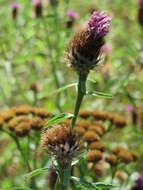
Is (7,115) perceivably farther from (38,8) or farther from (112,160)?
(38,8)

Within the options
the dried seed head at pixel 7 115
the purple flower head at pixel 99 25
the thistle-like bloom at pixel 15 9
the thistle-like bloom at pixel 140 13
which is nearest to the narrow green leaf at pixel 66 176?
the purple flower head at pixel 99 25

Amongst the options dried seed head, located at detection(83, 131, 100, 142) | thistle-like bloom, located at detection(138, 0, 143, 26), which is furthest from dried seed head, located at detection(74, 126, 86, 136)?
thistle-like bloom, located at detection(138, 0, 143, 26)

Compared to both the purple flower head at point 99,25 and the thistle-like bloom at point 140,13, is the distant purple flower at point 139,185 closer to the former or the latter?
the purple flower head at point 99,25

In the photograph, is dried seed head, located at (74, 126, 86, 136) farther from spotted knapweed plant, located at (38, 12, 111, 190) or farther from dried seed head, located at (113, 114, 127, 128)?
spotted knapweed plant, located at (38, 12, 111, 190)

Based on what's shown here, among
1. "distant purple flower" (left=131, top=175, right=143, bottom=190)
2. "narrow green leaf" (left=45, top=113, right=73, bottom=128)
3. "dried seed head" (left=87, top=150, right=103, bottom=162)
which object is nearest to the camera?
"narrow green leaf" (left=45, top=113, right=73, bottom=128)

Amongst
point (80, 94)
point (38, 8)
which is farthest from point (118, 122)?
point (38, 8)

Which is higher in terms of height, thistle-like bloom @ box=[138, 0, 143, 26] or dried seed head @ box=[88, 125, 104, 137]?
thistle-like bloom @ box=[138, 0, 143, 26]

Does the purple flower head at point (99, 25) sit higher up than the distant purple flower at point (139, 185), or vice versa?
the purple flower head at point (99, 25)
